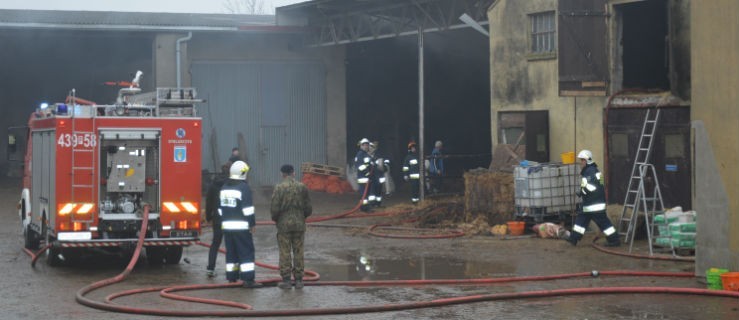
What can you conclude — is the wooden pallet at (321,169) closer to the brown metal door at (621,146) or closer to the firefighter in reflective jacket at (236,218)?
the brown metal door at (621,146)

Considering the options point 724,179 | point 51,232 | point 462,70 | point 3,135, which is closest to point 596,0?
point 724,179

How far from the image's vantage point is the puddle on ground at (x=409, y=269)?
1366 cm

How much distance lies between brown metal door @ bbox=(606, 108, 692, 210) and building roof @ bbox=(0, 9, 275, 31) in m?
14.6

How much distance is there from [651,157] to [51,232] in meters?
10.4

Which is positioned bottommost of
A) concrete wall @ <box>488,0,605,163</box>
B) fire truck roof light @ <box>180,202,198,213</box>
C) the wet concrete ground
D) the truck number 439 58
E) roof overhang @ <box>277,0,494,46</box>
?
the wet concrete ground

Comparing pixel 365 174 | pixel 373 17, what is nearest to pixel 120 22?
pixel 373 17

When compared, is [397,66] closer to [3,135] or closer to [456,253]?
[3,135]

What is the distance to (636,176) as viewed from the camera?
18.0 metres

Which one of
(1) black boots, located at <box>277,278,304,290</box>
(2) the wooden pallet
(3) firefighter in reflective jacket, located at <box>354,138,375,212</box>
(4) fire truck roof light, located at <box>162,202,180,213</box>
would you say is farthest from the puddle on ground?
(2) the wooden pallet

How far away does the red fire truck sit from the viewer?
13977 mm

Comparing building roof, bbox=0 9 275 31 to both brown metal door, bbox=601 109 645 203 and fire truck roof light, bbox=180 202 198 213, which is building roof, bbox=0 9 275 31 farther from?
fire truck roof light, bbox=180 202 198 213

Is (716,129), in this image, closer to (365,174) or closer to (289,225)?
(289,225)

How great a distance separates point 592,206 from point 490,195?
330cm

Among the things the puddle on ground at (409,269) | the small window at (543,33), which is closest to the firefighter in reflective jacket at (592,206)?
the puddle on ground at (409,269)
